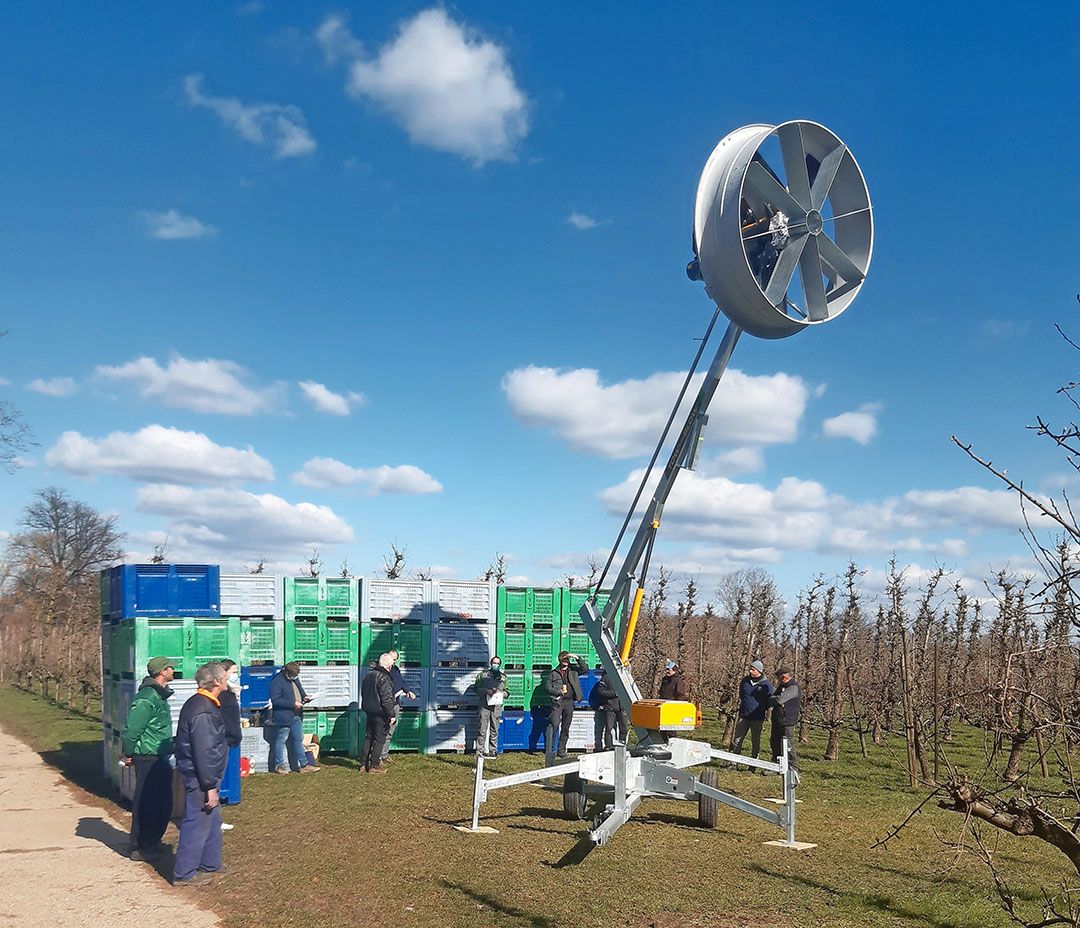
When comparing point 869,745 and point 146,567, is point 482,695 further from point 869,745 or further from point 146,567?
point 869,745

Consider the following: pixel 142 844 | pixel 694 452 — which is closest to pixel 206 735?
pixel 142 844

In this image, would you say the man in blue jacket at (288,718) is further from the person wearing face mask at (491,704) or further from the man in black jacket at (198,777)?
the man in black jacket at (198,777)

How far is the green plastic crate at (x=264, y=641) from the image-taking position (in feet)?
49.5

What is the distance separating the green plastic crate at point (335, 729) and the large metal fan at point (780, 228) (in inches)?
385

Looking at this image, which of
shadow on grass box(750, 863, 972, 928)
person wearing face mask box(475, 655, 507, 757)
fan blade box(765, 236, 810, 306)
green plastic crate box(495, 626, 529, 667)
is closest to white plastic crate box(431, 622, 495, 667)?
green plastic crate box(495, 626, 529, 667)

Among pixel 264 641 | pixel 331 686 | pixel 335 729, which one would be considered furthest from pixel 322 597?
pixel 335 729

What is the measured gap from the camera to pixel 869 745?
74.1 feet

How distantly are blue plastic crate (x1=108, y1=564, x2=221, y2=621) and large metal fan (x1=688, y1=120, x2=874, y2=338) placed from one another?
26.0 feet

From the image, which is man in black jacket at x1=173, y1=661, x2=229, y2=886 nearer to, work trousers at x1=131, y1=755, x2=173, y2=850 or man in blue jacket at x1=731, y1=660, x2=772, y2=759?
work trousers at x1=131, y1=755, x2=173, y2=850

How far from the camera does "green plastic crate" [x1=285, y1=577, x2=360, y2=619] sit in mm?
15602

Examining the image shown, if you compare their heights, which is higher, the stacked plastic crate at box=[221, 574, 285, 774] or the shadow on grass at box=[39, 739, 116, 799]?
the stacked plastic crate at box=[221, 574, 285, 774]

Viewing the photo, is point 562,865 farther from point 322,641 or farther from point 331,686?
point 322,641

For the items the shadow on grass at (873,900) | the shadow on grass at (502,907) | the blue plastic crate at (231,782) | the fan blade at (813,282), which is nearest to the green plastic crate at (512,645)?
the blue plastic crate at (231,782)

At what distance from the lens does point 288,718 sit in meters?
14.2
